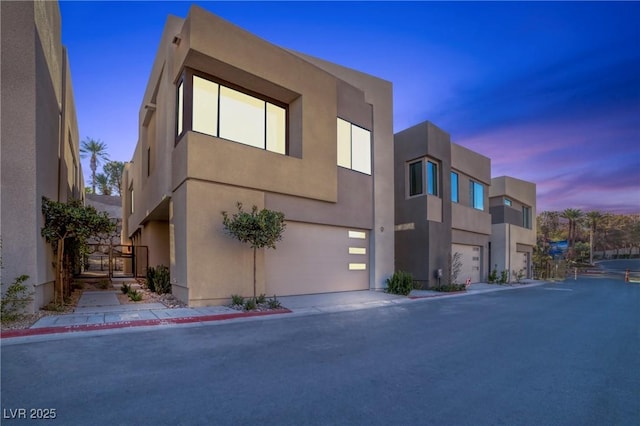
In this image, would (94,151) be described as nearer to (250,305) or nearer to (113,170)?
(113,170)

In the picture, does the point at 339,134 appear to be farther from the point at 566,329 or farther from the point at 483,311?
the point at 566,329

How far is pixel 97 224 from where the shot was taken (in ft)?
30.8

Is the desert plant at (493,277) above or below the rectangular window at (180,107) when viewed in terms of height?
below

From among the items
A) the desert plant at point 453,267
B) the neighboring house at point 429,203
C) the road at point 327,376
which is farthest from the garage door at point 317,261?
the desert plant at point 453,267

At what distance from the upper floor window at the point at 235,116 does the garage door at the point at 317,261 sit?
338cm

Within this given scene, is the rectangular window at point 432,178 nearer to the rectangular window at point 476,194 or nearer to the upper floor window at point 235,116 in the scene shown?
the rectangular window at point 476,194

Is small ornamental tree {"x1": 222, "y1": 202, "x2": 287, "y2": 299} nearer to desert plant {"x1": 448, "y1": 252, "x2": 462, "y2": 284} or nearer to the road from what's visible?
the road

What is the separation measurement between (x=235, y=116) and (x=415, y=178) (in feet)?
35.7

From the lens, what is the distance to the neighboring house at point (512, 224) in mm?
26281

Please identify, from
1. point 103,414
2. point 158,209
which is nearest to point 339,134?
point 158,209

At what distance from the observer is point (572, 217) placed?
59.3 m

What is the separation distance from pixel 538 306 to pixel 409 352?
9.53m

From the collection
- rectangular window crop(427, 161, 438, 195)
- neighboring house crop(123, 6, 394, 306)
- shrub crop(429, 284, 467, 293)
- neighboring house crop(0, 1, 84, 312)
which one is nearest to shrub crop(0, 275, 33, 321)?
neighboring house crop(0, 1, 84, 312)

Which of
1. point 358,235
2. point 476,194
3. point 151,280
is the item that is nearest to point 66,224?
point 151,280
